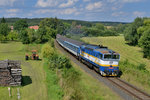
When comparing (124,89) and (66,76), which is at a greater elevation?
(66,76)

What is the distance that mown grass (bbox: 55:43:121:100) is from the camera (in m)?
15.5

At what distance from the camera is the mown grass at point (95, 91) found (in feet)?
50.8

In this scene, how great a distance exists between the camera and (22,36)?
64.6 metres

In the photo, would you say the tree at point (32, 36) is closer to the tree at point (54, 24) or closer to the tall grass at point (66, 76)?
the tall grass at point (66, 76)

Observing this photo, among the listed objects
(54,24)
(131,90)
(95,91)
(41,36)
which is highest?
(54,24)

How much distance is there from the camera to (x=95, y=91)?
16859 mm

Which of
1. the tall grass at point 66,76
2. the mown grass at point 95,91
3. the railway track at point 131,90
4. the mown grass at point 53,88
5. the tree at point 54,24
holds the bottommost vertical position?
the railway track at point 131,90

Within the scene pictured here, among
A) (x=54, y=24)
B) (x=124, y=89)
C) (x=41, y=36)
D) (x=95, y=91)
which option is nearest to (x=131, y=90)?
(x=124, y=89)

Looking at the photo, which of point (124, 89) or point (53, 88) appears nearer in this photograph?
point (53, 88)

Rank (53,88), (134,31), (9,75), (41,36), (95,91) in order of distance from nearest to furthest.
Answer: (95,91) < (53,88) < (9,75) < (41,36) < (134,31)

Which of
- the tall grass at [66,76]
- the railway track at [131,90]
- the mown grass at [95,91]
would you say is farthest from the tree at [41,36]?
the railway track at [131,90]

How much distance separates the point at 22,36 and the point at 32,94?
52.7m

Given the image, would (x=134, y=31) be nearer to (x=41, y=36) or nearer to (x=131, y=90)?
(x=41, y=36)

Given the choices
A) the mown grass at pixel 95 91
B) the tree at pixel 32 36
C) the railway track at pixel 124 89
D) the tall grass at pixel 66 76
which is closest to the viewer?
the tall grass at pixel 66 76
